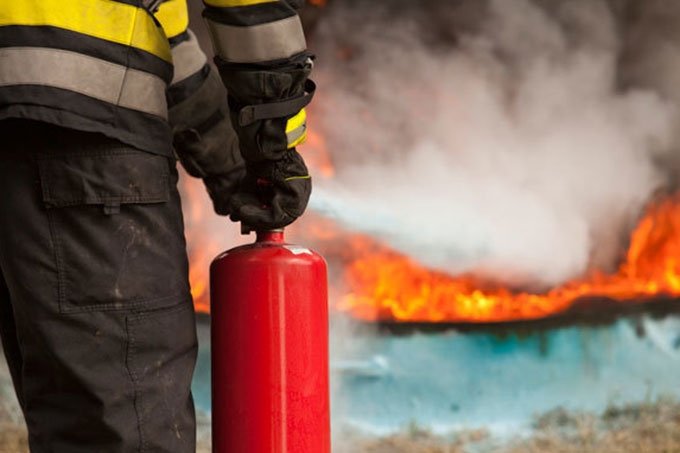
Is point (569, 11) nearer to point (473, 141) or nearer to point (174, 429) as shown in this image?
point (473, 141)

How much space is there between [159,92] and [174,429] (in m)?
0.63

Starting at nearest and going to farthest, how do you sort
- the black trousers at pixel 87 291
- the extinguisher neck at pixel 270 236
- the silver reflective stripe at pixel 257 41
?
the black trousers at pixel 87 291
the silver reflective stripe at pixel 257 41
the extinguisher neck at pixel 270 236

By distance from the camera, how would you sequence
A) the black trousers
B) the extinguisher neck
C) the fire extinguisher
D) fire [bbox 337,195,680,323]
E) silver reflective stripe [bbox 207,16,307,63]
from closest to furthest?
the black trousers < silver reflective stripe [bbox 207,16,307,63] < the fire extinguisher < the extinguisher neck < fire [bbox 337,195,680,323]

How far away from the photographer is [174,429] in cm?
183

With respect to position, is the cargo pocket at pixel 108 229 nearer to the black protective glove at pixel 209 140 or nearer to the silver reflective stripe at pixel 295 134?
the silver reflective stripe at pixel 295 134

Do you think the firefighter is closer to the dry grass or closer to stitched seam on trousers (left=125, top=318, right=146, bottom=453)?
stitched seam on trousers (left=125, top=318, right=146, bottom=453)

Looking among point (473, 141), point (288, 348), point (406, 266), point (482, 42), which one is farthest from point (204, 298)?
point (288, 348)

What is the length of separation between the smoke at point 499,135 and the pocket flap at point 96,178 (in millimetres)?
1569

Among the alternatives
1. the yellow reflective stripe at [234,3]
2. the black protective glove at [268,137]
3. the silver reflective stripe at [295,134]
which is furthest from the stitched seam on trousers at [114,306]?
the yellow reflective stripe at [234,3]

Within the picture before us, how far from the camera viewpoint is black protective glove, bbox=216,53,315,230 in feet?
6.18

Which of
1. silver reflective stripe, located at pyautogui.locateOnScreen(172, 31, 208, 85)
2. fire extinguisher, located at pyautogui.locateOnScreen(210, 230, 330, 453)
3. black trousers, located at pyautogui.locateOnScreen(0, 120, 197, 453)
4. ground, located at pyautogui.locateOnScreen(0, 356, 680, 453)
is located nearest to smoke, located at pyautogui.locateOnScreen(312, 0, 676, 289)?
ground, located at pyautogui.locateOnScreen(0, 356, 680, 453)

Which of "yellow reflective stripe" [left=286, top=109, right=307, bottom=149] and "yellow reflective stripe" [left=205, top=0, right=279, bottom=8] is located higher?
"yellow reflective stripe" [left=205, top=0, right=279, bottom=8]

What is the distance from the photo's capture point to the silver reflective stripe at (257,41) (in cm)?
184

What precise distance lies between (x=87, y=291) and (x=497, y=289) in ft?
6.08
